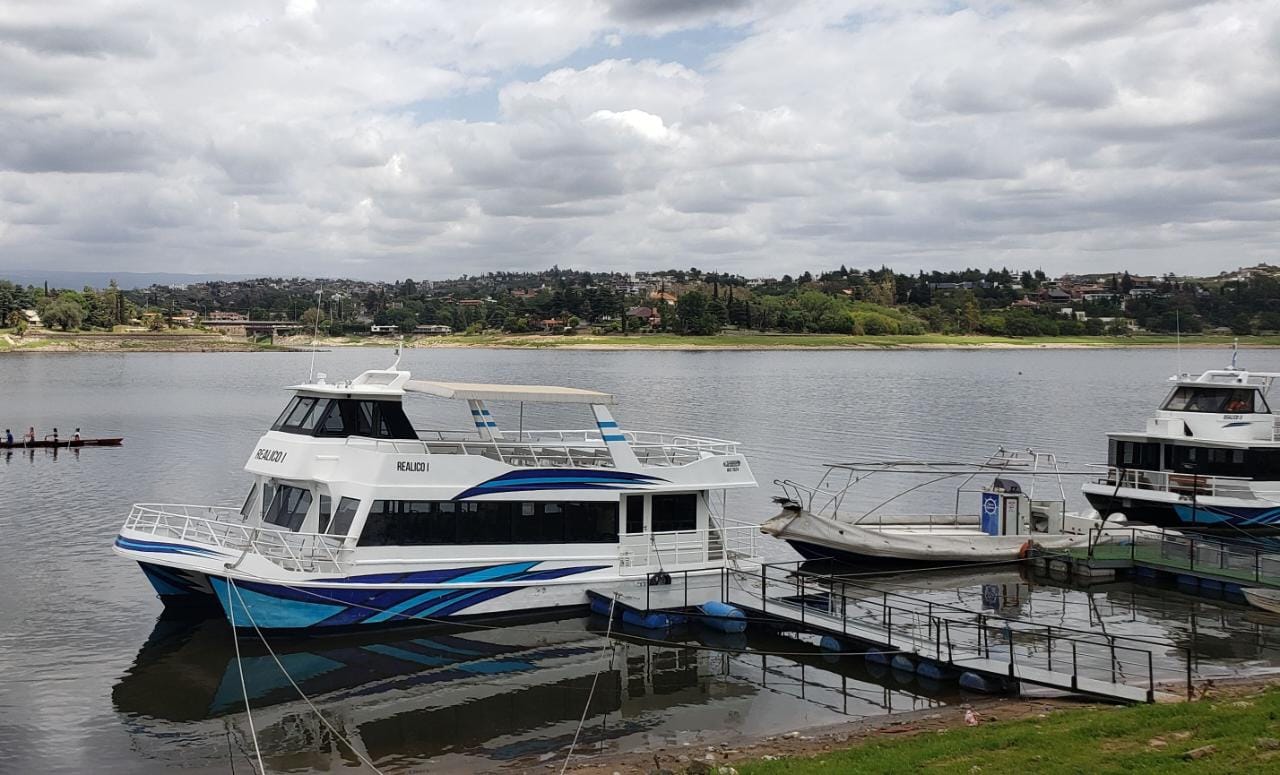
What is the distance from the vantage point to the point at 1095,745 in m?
13.1

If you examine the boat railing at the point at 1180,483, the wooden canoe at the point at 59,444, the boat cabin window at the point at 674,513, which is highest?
the boat cabin window at the point at 674,513

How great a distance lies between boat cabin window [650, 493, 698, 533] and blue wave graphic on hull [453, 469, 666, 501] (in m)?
0.61

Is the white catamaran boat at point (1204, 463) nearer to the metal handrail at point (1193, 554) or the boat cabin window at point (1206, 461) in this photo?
the boat cabin window at point (1206, 461)

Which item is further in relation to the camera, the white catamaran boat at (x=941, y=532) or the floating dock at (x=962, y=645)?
the white catamaran boat at (x=941, y=532)

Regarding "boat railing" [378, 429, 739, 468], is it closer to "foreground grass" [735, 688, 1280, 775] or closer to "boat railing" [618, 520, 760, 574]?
"boat railing" [618, 520, 760, 574]

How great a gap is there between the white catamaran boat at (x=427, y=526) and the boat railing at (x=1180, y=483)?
14718 mm

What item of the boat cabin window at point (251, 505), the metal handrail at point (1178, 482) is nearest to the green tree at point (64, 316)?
the boat cabin window at point (251, 505)

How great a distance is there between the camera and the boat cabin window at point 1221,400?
3328 centimetres

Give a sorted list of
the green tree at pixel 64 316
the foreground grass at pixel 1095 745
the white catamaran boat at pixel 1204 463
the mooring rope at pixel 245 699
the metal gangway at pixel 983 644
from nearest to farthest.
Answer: the foreground grass at pixel 1095 745, the mooring rope at pixel 245 699, the metal gangway at pixel 983 644, the white catamaran boat at pixel 1204 463, the green tree at pixel 64 316

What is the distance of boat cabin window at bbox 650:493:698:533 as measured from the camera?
2428cm

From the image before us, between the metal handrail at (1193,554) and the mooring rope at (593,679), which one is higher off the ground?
the metal handrail at (1193,554)

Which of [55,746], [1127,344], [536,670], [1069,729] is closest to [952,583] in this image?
[536,670]

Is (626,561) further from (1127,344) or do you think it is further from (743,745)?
(1127,344)

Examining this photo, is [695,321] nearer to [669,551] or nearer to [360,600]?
[669,551]
